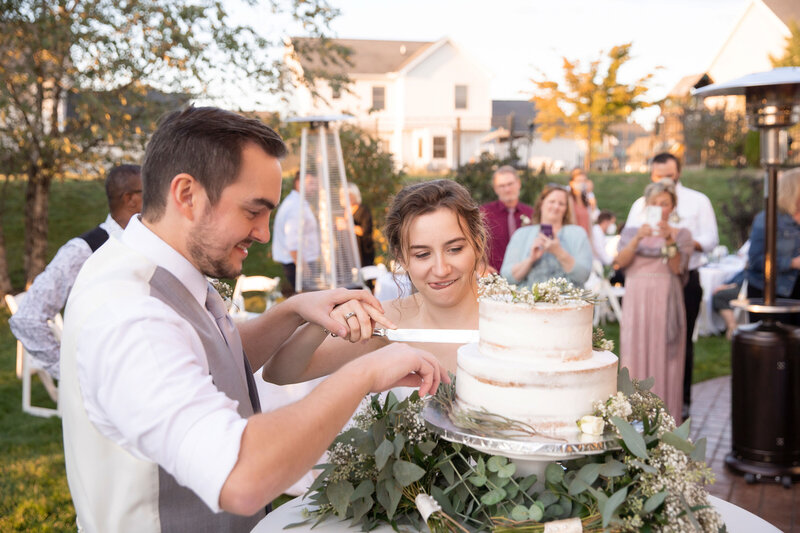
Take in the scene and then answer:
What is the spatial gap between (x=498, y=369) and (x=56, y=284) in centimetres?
418

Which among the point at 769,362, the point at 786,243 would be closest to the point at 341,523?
the point at 769,362

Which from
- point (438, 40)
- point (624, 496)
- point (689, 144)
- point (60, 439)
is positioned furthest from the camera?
point (438, 40)

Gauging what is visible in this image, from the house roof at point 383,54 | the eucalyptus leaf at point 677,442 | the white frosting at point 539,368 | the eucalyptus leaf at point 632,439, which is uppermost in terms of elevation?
the house roof at point 383,54

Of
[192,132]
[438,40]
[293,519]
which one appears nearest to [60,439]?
[293,519]

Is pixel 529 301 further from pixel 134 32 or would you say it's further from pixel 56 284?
pixel 134 32

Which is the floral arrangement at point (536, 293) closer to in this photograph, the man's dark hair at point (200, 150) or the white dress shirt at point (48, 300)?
the man's dark hair at point (200, 150)

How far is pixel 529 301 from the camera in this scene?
82.4 inches

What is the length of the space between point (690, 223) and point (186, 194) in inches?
257

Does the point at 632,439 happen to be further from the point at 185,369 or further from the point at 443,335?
the point at 443,335

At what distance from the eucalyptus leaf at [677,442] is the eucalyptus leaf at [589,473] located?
0.63 ft

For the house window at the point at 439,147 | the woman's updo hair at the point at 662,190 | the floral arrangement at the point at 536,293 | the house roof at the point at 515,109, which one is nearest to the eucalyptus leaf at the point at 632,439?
the floral arrangement at the point at 536,293

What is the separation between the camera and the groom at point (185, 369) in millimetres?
1530

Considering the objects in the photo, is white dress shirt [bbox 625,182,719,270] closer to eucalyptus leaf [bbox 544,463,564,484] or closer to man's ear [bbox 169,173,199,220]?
eucalyptus leaf [bbox 544,463,564,484]

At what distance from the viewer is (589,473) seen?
189 cm
